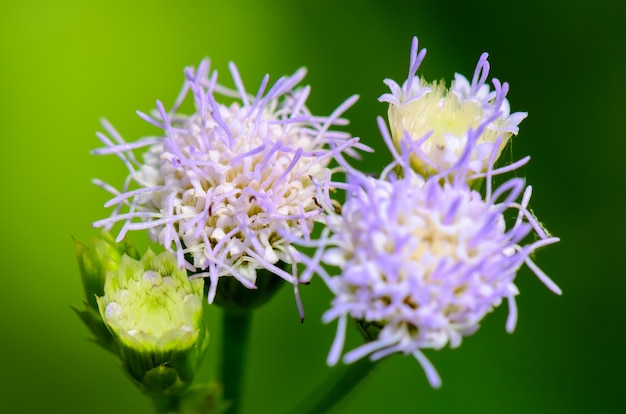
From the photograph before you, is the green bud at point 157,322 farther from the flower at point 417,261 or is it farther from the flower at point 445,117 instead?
the flower at point 445,117

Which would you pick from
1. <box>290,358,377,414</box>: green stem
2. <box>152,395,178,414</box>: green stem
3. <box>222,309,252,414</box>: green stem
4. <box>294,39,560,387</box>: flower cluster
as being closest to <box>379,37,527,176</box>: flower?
<box>294,39,560,387</box>: flower cluster

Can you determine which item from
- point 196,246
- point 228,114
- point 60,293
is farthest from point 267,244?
point 60,293

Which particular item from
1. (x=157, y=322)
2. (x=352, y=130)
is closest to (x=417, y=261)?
(x=157, y=322)

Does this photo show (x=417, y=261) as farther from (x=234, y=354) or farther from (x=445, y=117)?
(x=234, y=354)

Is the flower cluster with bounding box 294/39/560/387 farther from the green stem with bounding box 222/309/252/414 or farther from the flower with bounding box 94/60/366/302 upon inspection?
the green stem with bounding box 222/309/252/414

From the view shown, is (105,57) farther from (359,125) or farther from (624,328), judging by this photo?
(624,328)

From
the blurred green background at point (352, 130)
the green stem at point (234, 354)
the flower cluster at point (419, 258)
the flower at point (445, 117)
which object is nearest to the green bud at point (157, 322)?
the green stem at point (234, 354)
